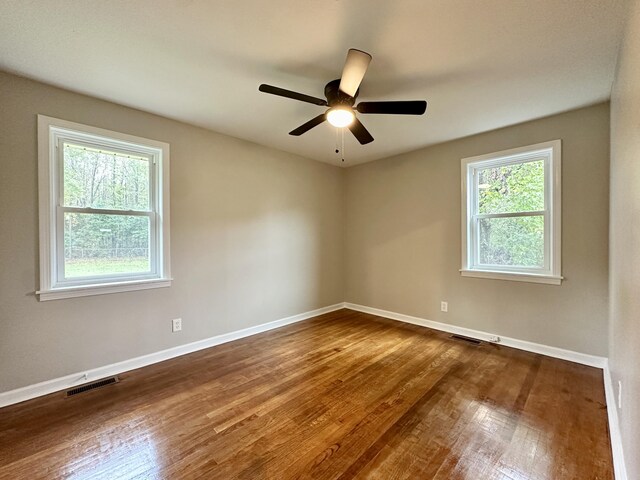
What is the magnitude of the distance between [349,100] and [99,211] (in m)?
2.42

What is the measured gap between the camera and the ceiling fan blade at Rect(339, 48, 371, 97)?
159 cm

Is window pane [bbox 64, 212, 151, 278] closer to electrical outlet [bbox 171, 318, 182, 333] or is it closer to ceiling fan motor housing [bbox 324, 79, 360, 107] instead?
electrical outlet [bbox 171, 318, 182, 333]

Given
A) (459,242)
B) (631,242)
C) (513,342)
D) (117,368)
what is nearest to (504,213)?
(459,242)

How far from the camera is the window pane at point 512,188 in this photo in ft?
10.0

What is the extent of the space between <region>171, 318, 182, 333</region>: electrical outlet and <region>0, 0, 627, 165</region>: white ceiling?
7.07 ft

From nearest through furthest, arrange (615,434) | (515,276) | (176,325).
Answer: (615,434) → (176,325) → (515,276)

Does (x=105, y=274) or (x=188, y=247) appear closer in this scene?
(x=105, y=274)

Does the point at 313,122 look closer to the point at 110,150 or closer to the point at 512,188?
the point at 110,150

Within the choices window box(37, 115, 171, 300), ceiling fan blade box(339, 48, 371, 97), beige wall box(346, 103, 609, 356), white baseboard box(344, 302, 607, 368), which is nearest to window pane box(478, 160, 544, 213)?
beige wall box(346, 103, 609, 356)

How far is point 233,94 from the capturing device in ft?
8.04

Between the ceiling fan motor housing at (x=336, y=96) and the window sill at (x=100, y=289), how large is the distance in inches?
93.8

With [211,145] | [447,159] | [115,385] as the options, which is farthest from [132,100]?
[447,159]

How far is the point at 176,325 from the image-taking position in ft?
9.88

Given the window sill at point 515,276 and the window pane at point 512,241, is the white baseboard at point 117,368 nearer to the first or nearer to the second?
the window sill at point 515,276
